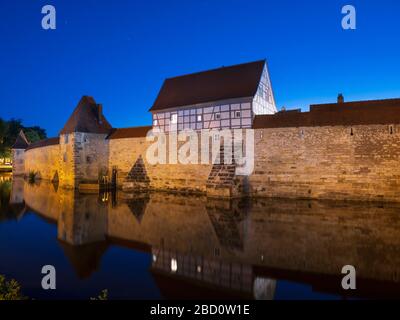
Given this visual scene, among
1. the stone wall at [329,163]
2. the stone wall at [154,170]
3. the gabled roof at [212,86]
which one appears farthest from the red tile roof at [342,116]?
the stone wall at [154,170]

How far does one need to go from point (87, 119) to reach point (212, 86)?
9.47 m

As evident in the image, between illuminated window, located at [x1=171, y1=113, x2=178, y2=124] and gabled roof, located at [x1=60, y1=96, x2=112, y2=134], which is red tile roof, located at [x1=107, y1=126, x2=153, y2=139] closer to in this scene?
gabled roof, located at [x1=60, y1=96, x2=112, y2=134]

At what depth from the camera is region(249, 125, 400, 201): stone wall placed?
1240cm

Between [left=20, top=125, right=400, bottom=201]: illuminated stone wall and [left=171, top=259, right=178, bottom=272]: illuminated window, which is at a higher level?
[left=20, top=125, right=400, bottom=201]: illuminated stone wall

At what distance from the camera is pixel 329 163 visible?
13430 mm

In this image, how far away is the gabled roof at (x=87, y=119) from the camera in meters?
20.3

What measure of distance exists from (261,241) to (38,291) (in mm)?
5010

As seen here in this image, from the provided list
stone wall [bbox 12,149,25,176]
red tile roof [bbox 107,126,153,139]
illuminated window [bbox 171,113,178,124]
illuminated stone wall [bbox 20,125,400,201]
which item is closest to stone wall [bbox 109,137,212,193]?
→ illuminated stone wall [bbox 20,125,400,201]

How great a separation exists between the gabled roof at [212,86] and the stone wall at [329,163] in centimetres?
317

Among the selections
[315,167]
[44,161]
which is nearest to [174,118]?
[315,167]

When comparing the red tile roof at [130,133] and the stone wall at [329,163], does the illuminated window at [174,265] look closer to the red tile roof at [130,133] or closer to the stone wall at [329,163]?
the stone wall at [329,163]

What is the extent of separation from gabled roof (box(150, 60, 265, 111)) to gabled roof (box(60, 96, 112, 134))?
15.6ft
